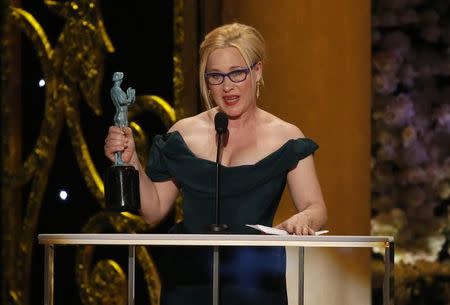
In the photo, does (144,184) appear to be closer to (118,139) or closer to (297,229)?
(118,139)

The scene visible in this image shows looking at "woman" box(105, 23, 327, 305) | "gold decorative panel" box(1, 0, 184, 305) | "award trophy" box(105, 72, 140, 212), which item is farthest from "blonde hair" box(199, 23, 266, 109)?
"gold decorative panel" box(1, 0, 184, 305)

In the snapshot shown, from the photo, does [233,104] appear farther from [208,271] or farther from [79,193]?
[79,193]

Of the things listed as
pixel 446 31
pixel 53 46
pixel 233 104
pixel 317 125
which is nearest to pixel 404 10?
pixel 446 31

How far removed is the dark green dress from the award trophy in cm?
16

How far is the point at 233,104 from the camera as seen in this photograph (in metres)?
2.20

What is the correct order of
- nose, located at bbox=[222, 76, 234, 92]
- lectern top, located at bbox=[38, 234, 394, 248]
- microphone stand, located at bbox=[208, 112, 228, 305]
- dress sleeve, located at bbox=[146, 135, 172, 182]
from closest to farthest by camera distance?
lectern top, located at bbox=[38, 234, 394, 248] < microphone stand, located at bbox=[208, 112, 228, 305] < nose, located at bbox=[222, 76, 234, 92] < dress sleeve, located at bbox=[146, 135, 172, 182]

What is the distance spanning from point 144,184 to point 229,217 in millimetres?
193

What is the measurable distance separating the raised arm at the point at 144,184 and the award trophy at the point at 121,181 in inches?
0.6

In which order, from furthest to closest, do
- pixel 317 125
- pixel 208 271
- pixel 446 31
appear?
pixel 317 125 < pixel 446 31 < pixel 208 271

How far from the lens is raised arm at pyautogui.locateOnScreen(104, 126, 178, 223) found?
204 cm

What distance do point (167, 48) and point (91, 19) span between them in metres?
0.53

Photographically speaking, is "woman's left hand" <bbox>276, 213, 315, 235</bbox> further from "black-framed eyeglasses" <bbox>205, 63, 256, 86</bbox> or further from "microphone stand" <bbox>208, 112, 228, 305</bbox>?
"black-framed eyeglasses" <bbox>205, 63, 256, 86</bbox>

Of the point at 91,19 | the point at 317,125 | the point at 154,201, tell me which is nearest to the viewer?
the point at 154,201

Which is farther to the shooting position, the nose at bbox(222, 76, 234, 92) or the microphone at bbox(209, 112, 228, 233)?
the nose at bbox(222, 76, 234, 92)
